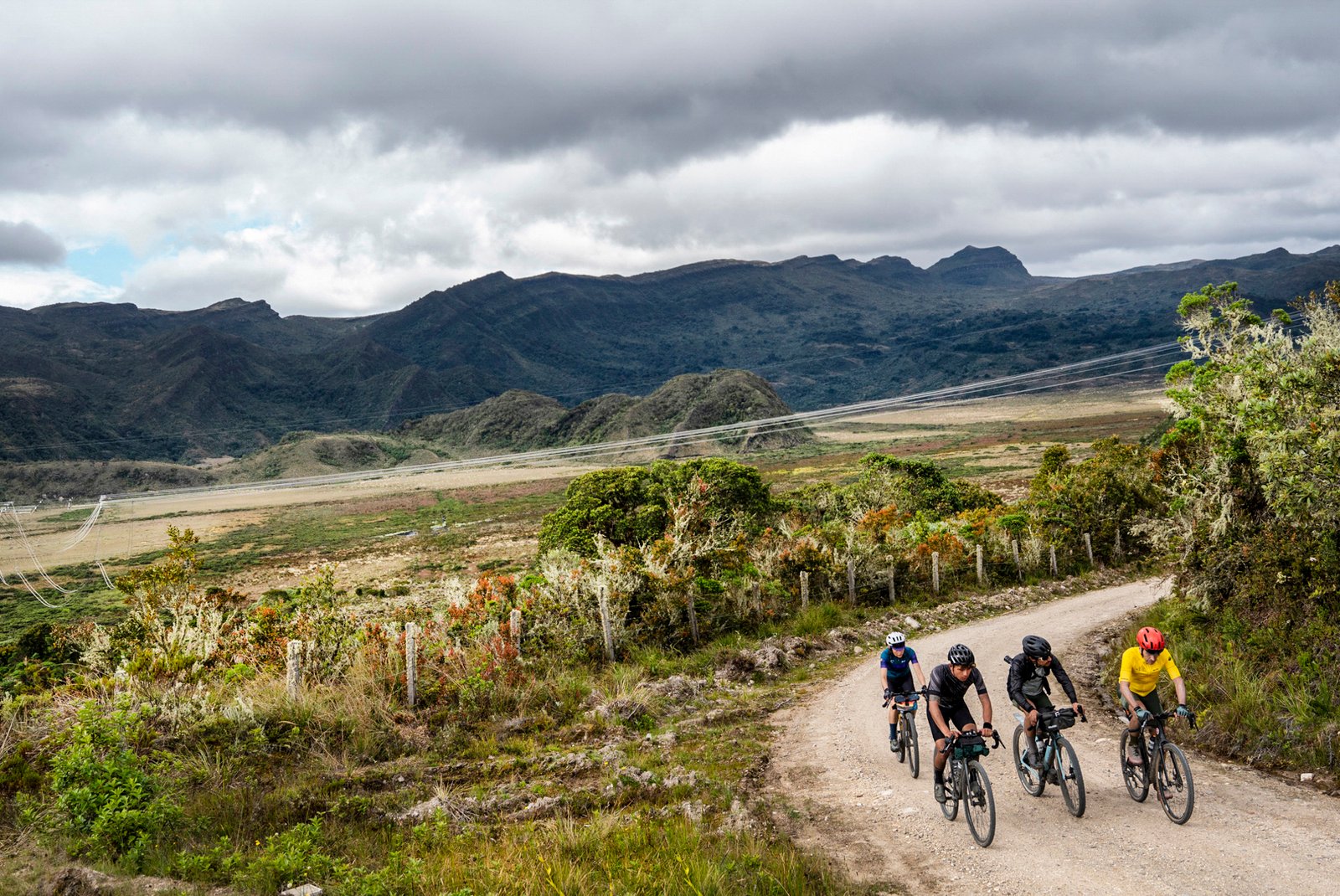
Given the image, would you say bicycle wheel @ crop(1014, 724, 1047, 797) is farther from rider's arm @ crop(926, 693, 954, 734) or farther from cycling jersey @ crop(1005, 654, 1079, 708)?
rider's arm @ crop(926, 693, 954, 734)

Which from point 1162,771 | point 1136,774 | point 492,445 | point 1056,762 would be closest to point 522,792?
point 1056,762

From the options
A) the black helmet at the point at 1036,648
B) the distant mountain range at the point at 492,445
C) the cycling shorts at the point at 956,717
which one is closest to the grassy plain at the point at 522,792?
the cycling shorts at the point at 956,717

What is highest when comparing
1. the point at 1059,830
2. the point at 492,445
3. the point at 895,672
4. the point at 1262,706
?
the point at 895,672

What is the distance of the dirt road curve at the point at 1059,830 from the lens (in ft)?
23.2

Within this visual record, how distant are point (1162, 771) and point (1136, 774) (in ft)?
1.62

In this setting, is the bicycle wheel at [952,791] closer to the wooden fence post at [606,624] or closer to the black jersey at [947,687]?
the black jersey at [947,687]

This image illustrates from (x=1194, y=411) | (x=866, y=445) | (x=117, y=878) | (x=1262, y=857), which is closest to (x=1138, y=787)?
(x=1262, y=857)

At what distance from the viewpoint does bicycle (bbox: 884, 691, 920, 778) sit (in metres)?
9.90

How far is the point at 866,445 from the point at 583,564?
117202mm

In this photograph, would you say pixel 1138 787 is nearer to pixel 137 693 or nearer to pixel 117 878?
pixel 117 878

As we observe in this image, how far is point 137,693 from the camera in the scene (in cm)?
1077

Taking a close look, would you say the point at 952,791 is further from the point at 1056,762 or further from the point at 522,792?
the point at 522,792

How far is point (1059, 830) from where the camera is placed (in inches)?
→ 317

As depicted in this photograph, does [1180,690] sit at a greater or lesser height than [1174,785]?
greater
